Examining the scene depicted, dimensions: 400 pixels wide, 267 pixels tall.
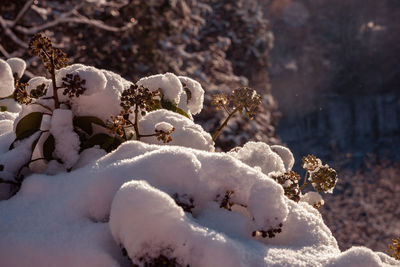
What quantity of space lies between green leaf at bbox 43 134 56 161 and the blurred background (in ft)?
15.1

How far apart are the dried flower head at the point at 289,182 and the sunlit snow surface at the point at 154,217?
0.24 meters

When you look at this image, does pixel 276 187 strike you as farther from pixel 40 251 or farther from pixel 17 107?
pixel 17 107

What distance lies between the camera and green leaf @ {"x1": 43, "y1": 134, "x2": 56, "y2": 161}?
1.16 metres

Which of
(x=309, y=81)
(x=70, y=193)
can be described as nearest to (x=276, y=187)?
(x=70, y=193)

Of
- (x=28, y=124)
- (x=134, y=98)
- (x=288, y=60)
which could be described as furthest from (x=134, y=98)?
(x=288, y=60)

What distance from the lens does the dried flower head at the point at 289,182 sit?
4.16ft

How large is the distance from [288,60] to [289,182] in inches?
841

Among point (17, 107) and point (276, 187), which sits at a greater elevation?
point (276, 187)

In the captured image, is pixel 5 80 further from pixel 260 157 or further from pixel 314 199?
pixel 314 199

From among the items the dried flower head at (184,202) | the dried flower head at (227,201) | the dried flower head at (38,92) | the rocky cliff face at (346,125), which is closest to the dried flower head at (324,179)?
the dried flower head at (227,201)

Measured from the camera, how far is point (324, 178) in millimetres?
1431

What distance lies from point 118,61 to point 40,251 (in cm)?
654

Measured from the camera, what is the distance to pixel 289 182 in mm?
1294

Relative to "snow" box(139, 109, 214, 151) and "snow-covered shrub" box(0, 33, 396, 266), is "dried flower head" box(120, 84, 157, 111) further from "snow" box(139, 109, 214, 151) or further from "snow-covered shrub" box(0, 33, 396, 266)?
"snow" box(139, 109, 214, 151)
